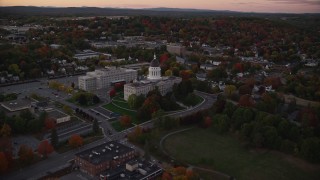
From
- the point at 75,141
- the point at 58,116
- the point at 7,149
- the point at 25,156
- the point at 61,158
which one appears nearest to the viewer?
the point at 25,156

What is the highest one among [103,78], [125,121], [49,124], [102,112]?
[103,78]

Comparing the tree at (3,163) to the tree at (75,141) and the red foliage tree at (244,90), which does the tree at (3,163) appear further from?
the red foliage tree at (244,90)

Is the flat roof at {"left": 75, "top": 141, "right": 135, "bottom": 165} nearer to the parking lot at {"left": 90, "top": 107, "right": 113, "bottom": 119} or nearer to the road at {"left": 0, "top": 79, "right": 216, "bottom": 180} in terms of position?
the road at {"left": 0, "top": 79, "right": 216, "bottom": 180}

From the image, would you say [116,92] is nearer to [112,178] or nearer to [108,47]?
[112,178]

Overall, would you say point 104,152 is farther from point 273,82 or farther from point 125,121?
point 273,82

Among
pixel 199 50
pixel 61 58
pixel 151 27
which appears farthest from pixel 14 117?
pixel 151 27

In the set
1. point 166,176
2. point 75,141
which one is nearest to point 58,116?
point 75,141

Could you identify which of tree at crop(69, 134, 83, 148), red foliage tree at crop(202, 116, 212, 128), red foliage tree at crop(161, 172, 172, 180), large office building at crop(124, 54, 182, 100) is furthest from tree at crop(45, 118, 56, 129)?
red foliage tree at crop(202, 116, 212, 128)
